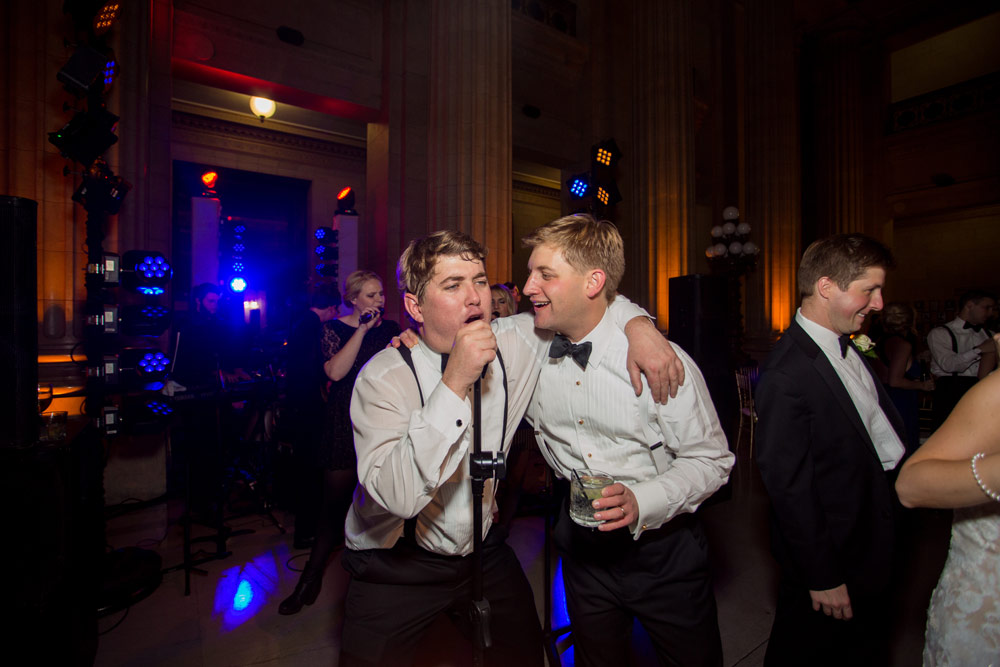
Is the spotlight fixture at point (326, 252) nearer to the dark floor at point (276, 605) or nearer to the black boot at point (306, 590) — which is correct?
the dark floor at point (276, 605)

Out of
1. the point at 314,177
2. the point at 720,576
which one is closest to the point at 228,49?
the point at 314,177

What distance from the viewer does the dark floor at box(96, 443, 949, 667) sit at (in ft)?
8.61

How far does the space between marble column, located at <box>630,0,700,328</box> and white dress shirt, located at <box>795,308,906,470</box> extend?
6695 millimetres

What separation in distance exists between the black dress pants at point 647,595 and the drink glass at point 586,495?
430 mm

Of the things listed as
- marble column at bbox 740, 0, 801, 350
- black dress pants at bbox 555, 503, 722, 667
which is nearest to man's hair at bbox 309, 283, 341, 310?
black dress pants at bbox 555, 503, 722, 667

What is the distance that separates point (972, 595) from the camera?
1260 mm

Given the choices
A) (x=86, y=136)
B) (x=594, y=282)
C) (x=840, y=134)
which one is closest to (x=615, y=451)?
(x=594, y=282)

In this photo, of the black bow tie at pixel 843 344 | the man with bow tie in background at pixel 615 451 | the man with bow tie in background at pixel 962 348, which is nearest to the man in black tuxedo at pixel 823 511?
the black bow tie at pixel 843 344

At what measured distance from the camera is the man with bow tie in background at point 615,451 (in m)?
1.54

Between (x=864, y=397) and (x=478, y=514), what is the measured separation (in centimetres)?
167

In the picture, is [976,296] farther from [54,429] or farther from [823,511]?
[54,429]

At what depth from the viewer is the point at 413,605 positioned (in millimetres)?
1593

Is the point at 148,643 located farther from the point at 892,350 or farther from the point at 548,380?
the point at 892,350

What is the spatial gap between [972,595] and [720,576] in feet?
7.85
